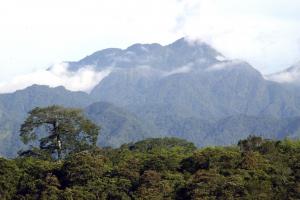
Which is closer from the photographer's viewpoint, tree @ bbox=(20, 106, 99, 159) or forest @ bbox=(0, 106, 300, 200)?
forest @ bbox=(0, 106, 300, 200)

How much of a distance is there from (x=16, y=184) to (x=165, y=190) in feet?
56.0

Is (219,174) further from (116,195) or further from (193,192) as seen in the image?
(116,195)

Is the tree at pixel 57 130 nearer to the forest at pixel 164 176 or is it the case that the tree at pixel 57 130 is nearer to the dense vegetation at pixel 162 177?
the forest at pixel 164 176

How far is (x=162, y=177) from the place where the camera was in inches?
2490

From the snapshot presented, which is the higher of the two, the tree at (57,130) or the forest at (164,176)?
the tree at (57,130)

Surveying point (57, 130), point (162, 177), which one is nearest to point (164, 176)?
point (162, 177)

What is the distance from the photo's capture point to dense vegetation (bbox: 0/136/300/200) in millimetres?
57656

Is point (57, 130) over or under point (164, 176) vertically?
over

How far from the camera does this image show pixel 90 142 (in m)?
92.1

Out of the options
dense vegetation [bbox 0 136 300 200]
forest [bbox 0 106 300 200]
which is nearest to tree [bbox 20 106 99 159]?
forest [bbox 0 106 300 200]

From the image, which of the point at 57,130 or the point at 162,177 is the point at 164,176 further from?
the point at 57,130

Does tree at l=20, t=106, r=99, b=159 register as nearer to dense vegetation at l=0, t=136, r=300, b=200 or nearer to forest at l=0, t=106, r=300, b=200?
forest at l=0, t=106, r=300, b=200

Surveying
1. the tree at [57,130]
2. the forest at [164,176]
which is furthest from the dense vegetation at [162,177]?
the tree at [57,130]

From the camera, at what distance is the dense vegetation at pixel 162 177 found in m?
57.7
